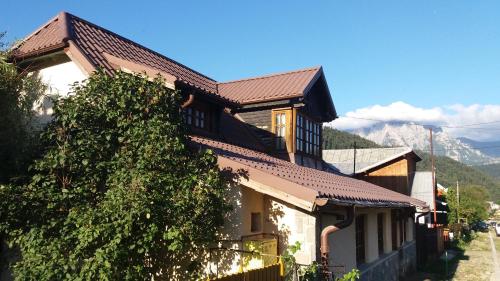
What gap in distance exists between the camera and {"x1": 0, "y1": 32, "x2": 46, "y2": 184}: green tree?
8.02 meters

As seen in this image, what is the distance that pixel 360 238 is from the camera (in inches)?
508

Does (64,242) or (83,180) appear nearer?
(64,242)

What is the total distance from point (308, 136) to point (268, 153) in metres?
2.28

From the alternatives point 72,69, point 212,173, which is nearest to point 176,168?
point 212,173

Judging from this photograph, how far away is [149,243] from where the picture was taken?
22.3 ft

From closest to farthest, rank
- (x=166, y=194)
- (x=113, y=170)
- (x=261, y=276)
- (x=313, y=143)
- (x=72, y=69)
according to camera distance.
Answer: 1. (x=261, y=276)
2. (x=166, y=194)
3. (x=113, y=170)
4. (x=72, y=69)
5. (x=313, y=143)

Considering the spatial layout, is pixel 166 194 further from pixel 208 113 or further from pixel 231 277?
pixel 208 113

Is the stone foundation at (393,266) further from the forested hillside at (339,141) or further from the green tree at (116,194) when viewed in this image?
the forested hillside at (339,141)

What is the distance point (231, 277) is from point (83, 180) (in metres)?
3.18

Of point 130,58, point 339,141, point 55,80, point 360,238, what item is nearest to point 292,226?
point 360,238

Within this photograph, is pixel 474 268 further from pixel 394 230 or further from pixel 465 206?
pixel 465 206

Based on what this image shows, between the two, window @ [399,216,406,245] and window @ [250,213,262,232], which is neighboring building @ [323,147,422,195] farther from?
window @ [250,213,262,232]

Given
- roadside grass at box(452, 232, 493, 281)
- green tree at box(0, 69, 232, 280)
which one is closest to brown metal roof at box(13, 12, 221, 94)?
green tree at box(0, 69, 232, 280)

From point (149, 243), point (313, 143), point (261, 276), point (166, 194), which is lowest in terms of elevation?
point (261, 276)
